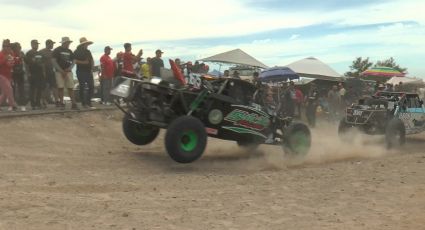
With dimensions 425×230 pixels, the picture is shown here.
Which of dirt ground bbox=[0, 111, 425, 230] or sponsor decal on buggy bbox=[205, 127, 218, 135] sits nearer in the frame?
dirt ground bbox=[0, 111, 425, 230]

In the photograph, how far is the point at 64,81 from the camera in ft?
41.6

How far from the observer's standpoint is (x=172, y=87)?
9164 millimetres

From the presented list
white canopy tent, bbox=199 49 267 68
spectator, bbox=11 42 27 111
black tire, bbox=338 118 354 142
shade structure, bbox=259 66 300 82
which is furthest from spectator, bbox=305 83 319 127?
spectator, bbox=11 42 27 111

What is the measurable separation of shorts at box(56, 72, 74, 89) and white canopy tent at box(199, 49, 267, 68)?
1123cm

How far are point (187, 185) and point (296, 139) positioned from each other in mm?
3670

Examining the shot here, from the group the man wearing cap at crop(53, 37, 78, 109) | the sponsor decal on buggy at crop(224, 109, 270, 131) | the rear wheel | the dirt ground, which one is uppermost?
the man wearing cap at crop(53, 37, 78, 109)

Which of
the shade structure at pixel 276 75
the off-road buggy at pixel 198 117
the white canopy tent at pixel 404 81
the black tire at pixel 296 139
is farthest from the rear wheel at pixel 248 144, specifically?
the white canopy tent at pixel 404 81

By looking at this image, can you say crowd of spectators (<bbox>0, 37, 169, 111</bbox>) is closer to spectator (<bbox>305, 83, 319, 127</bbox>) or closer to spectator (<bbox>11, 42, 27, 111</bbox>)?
spectator (<bbox>11, 42, 27, 111</bbox>)

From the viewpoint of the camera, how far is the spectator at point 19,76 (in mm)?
12352

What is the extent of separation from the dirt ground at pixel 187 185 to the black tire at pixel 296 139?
25 cm

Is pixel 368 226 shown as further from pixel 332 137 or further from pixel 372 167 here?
pixel 332 137

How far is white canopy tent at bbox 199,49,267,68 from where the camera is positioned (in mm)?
23672

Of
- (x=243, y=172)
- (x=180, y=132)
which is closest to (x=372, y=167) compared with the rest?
(x=243, y=172)

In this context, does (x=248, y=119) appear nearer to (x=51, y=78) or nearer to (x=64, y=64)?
(x=64, y=64)
